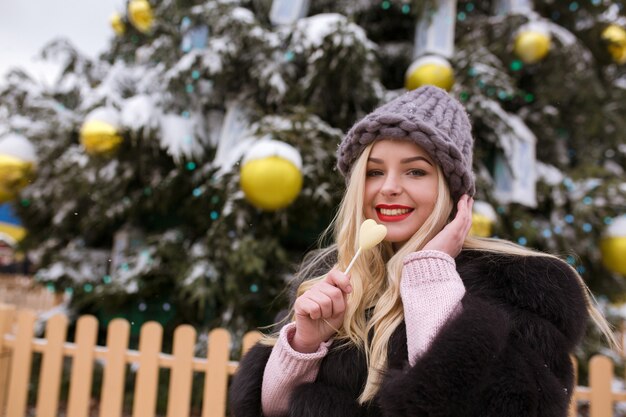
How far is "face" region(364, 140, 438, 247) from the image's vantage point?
1.37 metres

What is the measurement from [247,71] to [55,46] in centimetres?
315

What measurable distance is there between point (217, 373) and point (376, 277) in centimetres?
169

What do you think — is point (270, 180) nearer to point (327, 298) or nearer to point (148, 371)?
point (148, 371)

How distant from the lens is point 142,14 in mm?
5344

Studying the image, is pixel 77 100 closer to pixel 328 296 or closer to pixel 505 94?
pixel 505 94

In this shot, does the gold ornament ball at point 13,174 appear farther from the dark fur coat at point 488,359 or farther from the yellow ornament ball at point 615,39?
the yellow ornament ball at point 615,39

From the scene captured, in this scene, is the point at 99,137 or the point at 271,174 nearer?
the point at 271,174

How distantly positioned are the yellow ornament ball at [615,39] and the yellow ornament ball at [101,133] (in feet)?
16.9

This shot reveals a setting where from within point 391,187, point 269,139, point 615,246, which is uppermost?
point 269,139

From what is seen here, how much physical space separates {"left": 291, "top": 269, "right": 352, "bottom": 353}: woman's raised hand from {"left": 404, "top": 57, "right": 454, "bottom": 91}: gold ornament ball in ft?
10.4

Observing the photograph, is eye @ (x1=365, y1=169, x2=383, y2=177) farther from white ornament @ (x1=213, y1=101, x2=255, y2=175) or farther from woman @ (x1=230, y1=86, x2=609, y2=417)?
white ornament @ (x1=213, y1=101, x2=255, y2=175)

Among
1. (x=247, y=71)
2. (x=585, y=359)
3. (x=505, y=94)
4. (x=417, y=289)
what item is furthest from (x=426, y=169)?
(x=585, y=359)

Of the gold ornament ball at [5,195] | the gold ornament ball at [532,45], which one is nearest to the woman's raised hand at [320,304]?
the gold ornament ball at [532,45]

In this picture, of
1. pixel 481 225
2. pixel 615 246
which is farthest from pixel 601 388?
pixel 615 246
